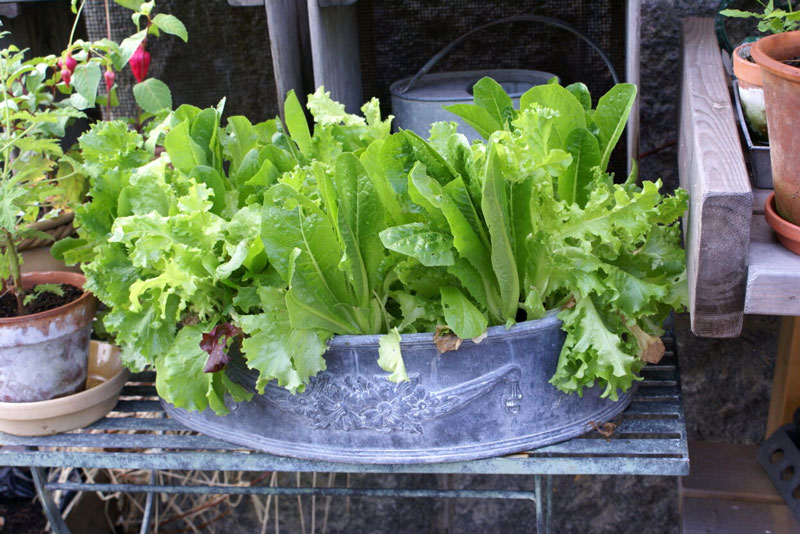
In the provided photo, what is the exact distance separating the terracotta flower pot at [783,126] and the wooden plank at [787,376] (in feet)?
1.59

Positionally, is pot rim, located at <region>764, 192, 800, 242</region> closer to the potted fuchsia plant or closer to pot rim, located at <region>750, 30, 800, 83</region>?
pot rim, located at <region>750, 30, 800, 83</region>

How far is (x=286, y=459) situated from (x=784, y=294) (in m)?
0.58

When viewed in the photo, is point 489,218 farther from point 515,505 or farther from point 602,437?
point 515,505

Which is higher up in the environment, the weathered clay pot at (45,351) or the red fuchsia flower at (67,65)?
the red fuchsia flower at (67,65)

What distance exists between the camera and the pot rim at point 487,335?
89cm

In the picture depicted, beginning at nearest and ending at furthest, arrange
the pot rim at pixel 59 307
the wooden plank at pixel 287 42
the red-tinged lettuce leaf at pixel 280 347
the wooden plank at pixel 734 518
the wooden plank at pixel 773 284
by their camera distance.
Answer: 1. the wooden plank at pixel 773 284
2. the red-tinged lettuce leaf at pixel 280 347
3. the pot rim at pixel 59 307
4. the wooden plank at pixel 734 518
5. the wooden plank at pixel 287 42

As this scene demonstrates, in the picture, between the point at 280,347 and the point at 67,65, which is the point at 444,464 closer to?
the point at 280,347

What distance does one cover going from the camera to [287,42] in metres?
1.31

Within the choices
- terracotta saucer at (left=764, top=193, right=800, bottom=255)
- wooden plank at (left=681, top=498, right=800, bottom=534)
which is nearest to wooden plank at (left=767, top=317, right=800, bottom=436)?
wooden plank at (left=681, top=498, right=800, bottom=534)

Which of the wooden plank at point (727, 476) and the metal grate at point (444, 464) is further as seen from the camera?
the wooden plank at point (727, 476)

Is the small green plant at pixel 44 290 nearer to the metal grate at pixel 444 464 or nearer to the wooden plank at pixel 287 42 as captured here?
the metal grate at pixel 444 464

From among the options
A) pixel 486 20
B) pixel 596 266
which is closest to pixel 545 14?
pixel 486 20

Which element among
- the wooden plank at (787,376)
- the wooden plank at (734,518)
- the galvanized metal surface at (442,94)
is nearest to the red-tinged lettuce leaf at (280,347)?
the galvanized metal surface at (442,94)

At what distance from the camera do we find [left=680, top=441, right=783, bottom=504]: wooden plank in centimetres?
123
